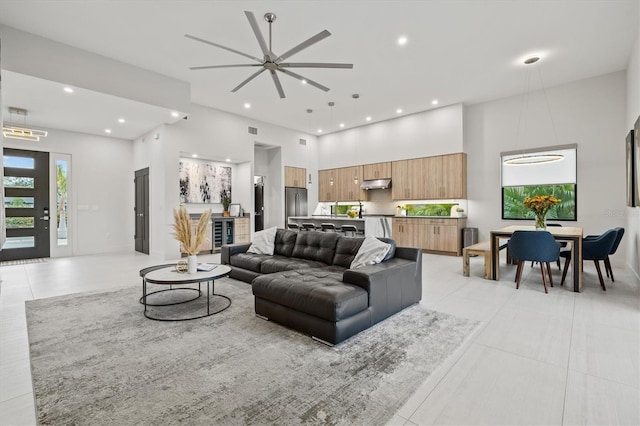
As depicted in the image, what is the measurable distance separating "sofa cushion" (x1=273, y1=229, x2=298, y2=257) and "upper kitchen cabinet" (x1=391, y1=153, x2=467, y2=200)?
4.65 meters

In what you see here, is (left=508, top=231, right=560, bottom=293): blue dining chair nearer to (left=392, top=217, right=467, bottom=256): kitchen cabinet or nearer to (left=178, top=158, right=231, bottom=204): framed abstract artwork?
(left=392, top=217, right=467, bottom=256): kitchen cabinet

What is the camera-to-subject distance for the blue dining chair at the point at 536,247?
4160 mm

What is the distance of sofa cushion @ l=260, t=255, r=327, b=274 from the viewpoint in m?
Answer: 4.01

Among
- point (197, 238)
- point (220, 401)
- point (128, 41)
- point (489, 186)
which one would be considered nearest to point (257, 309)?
point (197, 238)

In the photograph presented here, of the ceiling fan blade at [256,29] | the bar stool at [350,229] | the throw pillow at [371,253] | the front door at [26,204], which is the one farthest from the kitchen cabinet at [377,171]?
the front door at [26,204]

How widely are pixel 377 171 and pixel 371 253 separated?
19.7 feet

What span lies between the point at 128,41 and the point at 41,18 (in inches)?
39.2

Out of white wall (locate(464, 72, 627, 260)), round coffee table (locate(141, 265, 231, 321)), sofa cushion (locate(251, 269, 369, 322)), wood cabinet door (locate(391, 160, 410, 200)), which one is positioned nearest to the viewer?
sofa cushion (locate(251, 269, 369, 322))

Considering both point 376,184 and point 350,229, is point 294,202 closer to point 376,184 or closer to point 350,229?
point 376,184

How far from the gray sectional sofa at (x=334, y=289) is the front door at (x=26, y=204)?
20.8 ft

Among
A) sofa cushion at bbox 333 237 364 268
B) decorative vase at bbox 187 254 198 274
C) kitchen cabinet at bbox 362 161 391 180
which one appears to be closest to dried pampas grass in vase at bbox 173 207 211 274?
decorative vase at bbox 187 254 198 274

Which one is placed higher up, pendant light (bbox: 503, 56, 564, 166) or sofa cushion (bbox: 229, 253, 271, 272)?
pendant light (bbox: 503, 56, 564, 166)

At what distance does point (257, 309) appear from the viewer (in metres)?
3.25

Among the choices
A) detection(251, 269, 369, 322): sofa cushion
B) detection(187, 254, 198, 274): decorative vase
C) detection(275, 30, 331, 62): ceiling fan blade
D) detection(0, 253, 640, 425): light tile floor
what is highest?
detection(275, 30, 331, 62): ceiling fan blade
